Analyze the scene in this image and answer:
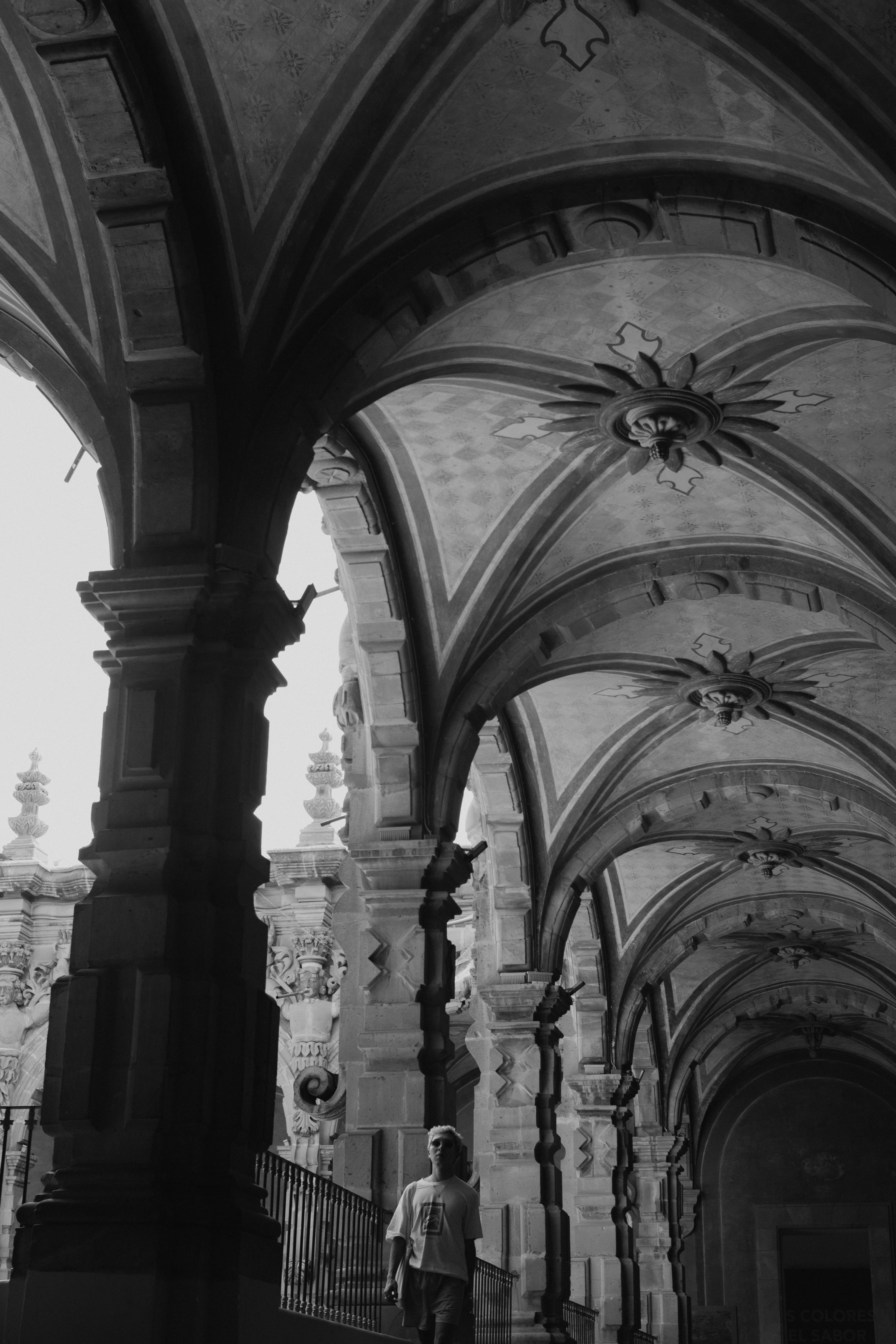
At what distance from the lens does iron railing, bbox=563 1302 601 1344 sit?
18.1 metres

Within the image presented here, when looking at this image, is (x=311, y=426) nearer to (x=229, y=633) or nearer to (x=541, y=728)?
(x=229, y=633)

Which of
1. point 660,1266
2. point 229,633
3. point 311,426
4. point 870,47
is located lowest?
point 660,1266

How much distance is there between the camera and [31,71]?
8422 millimetres

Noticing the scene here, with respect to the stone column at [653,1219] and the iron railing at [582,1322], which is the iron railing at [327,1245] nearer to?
the iron railing at [582,1322]

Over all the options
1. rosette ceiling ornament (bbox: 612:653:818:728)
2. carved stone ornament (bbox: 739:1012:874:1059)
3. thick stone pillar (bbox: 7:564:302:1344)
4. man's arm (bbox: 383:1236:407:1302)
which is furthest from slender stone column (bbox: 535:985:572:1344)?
carved stone ornament (bbox: 739:1012:874:1059)

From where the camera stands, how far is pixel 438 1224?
837 cm

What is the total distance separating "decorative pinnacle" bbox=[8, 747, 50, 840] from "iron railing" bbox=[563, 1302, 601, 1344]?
1054 cm

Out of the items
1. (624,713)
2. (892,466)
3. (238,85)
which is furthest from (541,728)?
(238,85)

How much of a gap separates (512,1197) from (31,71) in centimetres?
1168

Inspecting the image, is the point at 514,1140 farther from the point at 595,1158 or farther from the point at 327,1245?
the point at 327,1245

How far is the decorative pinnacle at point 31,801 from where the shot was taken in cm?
2431

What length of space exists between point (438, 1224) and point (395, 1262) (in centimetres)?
29

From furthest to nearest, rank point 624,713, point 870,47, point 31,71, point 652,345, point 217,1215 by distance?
point 624,713 → point 652,345 → point 31,71 → point 870,47 → point 217,1215

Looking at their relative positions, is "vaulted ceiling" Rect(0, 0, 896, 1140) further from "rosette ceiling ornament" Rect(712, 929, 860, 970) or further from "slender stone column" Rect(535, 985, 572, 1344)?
"rosette ceiling ornament" Rect(712, 929, 860, 970)
